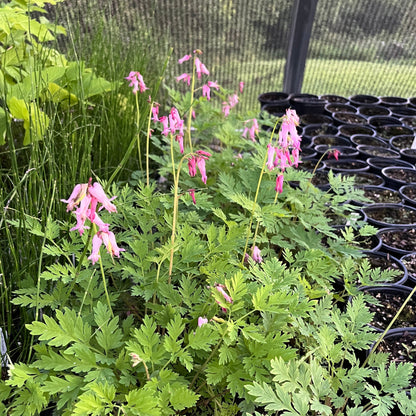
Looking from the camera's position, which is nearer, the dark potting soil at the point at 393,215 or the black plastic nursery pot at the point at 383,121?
the dark potting soil at the point at 393,215

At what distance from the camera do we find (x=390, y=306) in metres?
1.55

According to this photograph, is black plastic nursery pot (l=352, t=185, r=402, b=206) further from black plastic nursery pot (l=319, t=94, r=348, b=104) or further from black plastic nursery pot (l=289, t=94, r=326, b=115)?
black plastic nursery pot (l=319, t=94, r=348, b=104)

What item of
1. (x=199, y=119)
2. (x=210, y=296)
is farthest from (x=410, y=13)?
(x=210, y=296)

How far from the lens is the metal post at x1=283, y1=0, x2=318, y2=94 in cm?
311

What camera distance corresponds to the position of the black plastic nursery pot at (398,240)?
5.97 ft

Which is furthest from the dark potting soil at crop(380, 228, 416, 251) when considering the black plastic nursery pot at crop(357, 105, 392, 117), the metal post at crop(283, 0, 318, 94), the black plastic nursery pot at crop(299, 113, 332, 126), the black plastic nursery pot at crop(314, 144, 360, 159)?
the metal post at crop(283, 0, 318, 94)

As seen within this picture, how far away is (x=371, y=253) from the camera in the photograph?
70.4 inches

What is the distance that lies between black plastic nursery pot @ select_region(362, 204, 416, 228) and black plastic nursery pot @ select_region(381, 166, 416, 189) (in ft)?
0.84

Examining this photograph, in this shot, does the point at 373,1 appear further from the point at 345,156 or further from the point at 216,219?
the point at 216,219

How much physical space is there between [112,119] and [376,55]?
2.61 m

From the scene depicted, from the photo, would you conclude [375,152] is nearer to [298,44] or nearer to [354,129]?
[354,129]

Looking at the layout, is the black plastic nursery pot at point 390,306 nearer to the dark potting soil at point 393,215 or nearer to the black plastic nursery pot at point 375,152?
the dark potting soil at point 393,215

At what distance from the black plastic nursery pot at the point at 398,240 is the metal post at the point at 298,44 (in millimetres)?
1879

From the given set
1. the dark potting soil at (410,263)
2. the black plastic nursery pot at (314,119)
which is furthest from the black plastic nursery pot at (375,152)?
the dark potting soil at (410,263)
